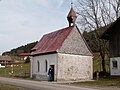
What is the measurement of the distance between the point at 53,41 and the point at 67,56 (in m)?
4.62

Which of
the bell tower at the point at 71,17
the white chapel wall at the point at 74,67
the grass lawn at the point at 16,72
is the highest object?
the bell tower at the point at 71,17

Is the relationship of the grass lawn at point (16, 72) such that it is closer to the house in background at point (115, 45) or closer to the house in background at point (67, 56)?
the house in background at point (67, 56)

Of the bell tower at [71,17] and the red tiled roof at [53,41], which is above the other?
the bell tower at [71,17]

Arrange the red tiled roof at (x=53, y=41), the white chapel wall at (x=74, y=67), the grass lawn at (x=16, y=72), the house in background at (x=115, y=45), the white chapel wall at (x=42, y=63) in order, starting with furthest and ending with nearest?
the grass lawn at (x=16, y=72)
the red tiled roof at (x=53, y=41)
the white chapel wall at (x=42, y=63)
the white chapel wall at (x=74, y=67)
the house in background at (x=115, y=45)

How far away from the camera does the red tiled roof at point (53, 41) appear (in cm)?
4047

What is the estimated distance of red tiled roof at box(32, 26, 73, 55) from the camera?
40469 millimetres

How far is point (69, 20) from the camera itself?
43.0 metres

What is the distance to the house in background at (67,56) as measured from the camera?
128 feet

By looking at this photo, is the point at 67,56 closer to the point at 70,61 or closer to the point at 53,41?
the point at 70,61

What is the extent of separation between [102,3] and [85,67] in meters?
12.9

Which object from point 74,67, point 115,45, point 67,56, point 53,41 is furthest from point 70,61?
point 115,45

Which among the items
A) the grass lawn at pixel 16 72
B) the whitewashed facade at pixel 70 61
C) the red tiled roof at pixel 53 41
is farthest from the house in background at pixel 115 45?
the grass lawn at pixel 16 72

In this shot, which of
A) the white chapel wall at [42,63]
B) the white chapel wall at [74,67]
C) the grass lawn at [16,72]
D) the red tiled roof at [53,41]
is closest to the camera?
the white chapel wall at [74,67]

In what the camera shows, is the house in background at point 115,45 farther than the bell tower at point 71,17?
No
